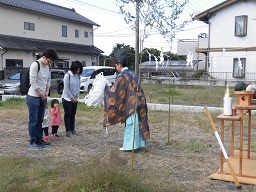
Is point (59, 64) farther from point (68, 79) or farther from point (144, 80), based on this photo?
point (68, 79)

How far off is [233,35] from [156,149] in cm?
1831

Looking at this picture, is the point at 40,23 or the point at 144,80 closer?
the point at 144,80

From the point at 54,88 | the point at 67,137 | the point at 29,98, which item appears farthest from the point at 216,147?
the point at 54,88

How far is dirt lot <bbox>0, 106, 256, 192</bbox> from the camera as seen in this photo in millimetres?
3903

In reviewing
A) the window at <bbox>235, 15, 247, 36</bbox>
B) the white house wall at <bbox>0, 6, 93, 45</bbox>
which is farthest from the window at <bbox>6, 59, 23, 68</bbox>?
the window at <bbox>235, 15, 247, 36</bbox>

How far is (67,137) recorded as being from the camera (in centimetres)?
608

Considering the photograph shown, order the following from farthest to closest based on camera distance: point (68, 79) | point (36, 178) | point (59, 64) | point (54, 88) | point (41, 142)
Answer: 1. point (59, 64)
2. point (54, 88)
3. point (68, 79)
4. point (41, 142)
5. point (36, 178)

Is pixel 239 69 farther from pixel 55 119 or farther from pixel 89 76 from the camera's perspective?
pixel 55 119

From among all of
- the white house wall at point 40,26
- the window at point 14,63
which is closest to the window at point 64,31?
the white house wall at point 40,26

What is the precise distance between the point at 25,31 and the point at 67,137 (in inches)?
791

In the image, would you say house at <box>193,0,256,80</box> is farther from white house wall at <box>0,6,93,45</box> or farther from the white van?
white house wall at <box>0,6,93,45</box>

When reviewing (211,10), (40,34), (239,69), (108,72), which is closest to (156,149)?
(108,72)

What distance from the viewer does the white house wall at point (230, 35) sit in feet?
68.6

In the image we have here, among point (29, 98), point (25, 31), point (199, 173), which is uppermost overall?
point (25, 31)
